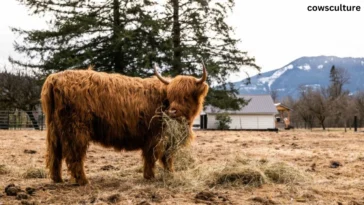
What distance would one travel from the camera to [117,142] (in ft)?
19.9

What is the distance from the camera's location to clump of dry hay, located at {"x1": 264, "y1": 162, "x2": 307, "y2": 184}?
5.80m

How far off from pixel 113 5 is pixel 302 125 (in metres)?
44.1

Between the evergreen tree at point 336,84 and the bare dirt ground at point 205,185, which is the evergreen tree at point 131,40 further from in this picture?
the evergreen tree at point 336,84

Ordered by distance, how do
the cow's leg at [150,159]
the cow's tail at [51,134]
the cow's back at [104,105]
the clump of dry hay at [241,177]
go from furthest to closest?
1. the cow's leg at [150,159]
2. the cow's tail at [51,134]
3. the cow's back at [104,105]
4. the clump of dry hay at [241,177]

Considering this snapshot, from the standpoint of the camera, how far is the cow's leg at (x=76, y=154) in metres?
5.67

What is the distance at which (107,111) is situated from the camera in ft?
19.1

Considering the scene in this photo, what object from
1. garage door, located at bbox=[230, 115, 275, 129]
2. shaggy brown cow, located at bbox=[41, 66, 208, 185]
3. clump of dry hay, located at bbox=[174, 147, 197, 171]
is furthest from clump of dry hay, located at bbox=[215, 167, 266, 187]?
garage door, located at bbox=[230, 115, 275, 129]

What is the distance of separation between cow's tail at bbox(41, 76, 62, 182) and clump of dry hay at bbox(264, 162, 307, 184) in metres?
2.71

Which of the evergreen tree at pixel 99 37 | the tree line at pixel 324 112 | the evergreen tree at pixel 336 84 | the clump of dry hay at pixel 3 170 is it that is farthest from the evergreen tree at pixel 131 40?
the evergreen tree at pixel 336 84

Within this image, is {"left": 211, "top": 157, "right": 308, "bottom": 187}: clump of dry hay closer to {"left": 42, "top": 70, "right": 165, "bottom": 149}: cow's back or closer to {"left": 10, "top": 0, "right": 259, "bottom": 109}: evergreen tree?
{"left": 42, "top": 70, "right": 165, "bottom": 149}: cow's back

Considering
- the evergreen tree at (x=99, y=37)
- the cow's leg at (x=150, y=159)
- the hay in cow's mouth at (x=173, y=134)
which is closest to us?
the hay in cow's mouth at (x=173, y=134)

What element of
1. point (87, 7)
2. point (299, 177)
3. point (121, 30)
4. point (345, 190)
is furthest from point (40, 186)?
point (87, 7)

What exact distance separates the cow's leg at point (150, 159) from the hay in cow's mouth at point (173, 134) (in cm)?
13

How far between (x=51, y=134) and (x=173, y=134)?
1.58m
